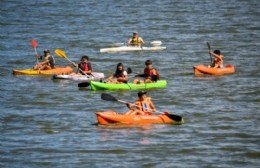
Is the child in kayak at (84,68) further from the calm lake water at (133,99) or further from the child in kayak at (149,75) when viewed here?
the child in kayak at (149,75)

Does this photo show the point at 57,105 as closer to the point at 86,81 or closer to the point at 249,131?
the point at 86,81

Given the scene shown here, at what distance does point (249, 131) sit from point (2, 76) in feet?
50.0

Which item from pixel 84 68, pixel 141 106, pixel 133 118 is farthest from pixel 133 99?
pixel 133 118

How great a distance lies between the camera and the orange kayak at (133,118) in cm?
2805

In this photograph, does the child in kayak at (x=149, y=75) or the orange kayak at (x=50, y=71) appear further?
the orange kayak at (x=50, y=71)

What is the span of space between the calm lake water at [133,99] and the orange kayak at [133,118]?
0.20 metres

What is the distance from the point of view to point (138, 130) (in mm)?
28047

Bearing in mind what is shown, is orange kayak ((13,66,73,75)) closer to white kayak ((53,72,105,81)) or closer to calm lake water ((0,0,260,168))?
calm lake water ((0,0,260,168))

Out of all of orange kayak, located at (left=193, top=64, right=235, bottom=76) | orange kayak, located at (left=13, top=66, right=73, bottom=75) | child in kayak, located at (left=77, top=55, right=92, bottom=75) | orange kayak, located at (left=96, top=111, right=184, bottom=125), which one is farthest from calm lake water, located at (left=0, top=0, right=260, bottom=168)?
child in kayak, located at (left=77, top=55, right=92, bottom=75)

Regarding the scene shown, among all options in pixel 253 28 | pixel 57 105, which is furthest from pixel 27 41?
pixel 57 105

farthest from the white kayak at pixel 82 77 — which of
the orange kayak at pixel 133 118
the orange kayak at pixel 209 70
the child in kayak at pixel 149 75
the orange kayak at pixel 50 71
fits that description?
the orange kayak at pixel 133 118

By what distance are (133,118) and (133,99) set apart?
20.2 ft

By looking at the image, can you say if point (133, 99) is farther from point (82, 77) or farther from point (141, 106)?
point (141, 106)

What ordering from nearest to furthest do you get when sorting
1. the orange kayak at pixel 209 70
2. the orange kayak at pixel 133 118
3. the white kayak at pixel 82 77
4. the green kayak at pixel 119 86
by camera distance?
the orange kayak at pixel 133 118, the green kayak at pixel 119 86, the white kayak at pixel 82 77, the orange kayak at pixel 209 70
